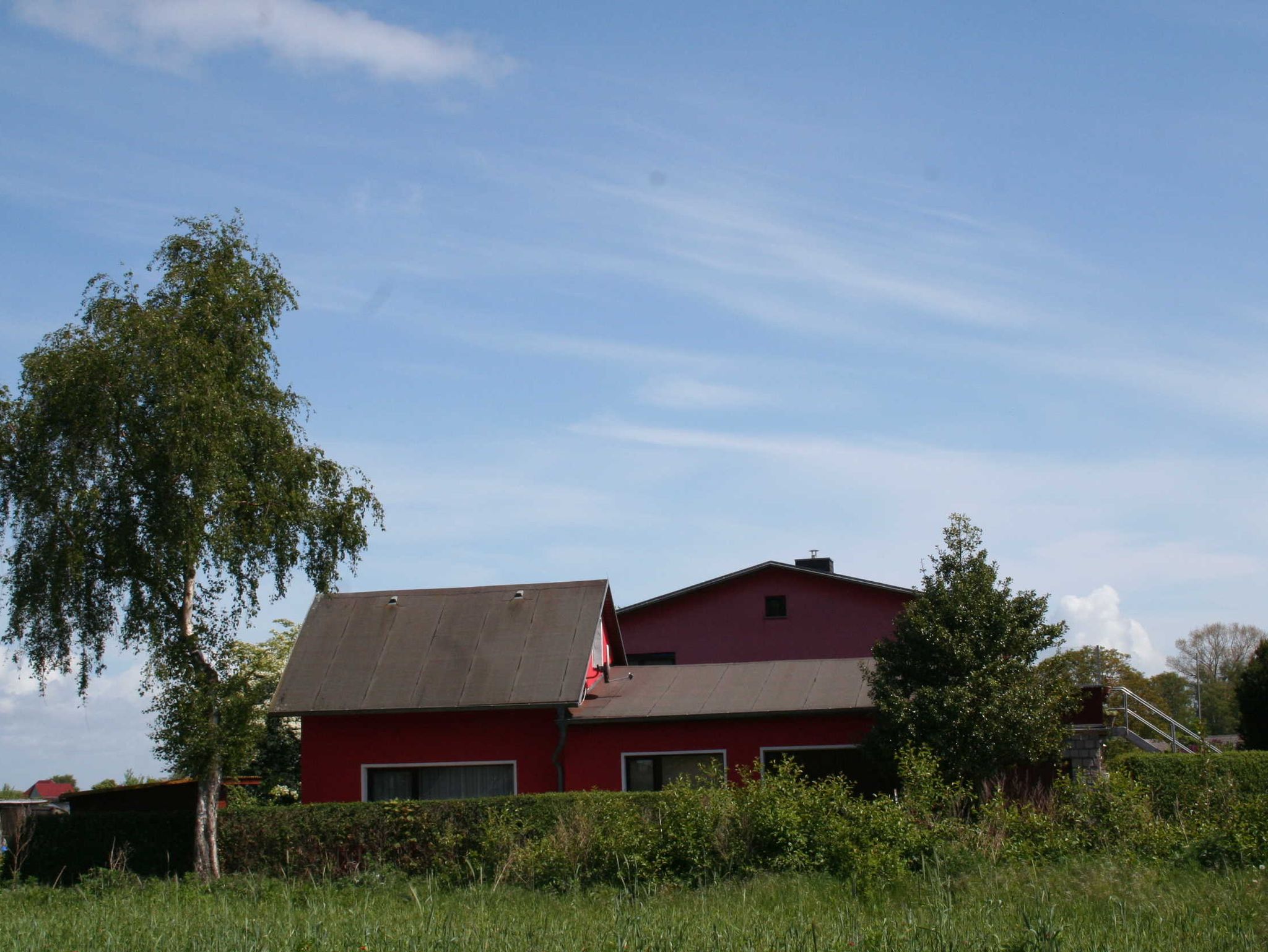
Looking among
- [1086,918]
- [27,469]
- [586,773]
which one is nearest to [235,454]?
[27,469]

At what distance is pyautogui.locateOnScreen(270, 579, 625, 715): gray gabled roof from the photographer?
21.1 meters

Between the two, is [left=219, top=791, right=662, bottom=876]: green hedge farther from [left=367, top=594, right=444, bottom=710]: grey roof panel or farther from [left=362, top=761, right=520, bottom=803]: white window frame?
[left=367, top=594, right=444, bottom=710]: grey roof panel

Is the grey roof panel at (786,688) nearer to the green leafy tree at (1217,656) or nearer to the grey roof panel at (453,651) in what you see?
the grey roof panel at (453,651)

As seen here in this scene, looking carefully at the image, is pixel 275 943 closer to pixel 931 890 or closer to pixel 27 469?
pixel 931 890

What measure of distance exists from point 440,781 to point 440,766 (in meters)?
0.31

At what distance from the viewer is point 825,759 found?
2011 centimetres

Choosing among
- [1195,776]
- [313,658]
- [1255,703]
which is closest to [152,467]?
[313,658]

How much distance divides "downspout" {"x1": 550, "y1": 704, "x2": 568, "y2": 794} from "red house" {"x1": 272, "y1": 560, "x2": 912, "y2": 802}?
0.03 m

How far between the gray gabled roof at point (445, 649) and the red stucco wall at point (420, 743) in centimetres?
49

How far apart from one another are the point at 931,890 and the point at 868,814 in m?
2.47

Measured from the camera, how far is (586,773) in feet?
67.9

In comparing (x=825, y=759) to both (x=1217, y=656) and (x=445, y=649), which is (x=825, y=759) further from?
(x=1217, y=656)

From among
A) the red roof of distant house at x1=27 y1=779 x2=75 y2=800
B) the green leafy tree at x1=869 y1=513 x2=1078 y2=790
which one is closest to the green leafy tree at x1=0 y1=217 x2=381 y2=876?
the green leafy tree at x1=869 y1=513 x2=1078 y2=790

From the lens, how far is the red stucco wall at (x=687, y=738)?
2020 centimetres
